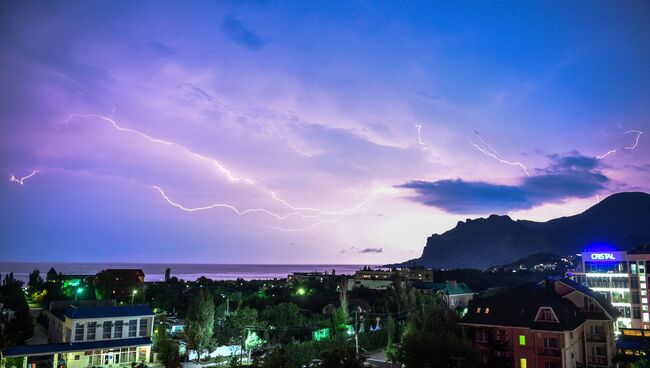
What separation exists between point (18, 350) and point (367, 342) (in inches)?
1548

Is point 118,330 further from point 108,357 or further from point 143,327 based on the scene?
point 108,357

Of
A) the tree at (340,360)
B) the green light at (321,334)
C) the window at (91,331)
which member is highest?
the tree at (340,360)

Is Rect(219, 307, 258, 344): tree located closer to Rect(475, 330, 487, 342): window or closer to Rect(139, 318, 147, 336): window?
Rect(139, 318, 147, 336): window

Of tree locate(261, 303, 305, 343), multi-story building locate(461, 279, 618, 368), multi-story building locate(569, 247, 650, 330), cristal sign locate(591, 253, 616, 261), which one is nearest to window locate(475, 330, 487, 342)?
multi-story building locate(461, 279, 618, 368)

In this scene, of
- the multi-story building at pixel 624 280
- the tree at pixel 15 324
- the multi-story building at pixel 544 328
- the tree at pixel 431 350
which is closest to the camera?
the tree at pixel 431 350

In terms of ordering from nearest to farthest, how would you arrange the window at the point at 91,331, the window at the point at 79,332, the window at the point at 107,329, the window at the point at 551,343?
1. the window at the point at 551,343
2. the window at the point at 79,332
3. the window at the point at 91,331
4. the window at the point at 107,329

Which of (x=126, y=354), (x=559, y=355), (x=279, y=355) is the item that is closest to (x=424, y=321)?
(x=559, y=355)

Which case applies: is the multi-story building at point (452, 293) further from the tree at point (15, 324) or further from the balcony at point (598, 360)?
the tree at point (15, 324)

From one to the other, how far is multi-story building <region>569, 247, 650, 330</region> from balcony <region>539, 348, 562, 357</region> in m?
40.5

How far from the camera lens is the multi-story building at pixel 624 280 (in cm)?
7494

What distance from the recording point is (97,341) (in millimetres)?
45469

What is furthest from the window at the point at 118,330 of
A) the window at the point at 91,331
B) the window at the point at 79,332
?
the window at the point at 79,332

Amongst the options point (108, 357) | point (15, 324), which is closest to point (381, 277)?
point (15, 324)

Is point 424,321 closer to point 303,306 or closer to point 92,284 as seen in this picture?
point 303,306
